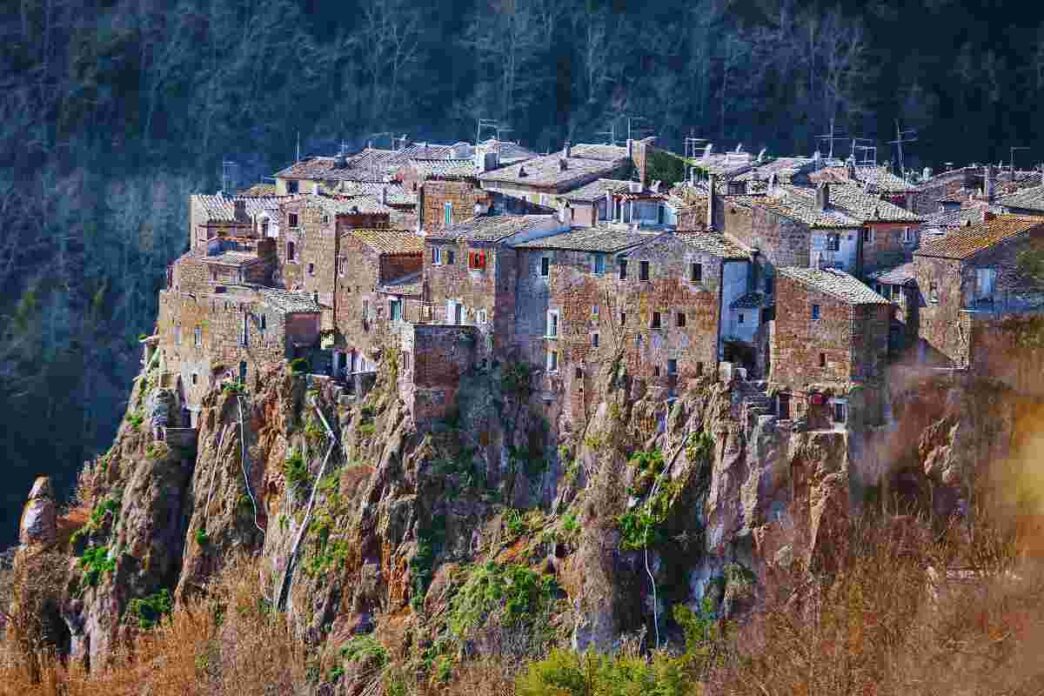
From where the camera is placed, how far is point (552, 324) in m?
62.7

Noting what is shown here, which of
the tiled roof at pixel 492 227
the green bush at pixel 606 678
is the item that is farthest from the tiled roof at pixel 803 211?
the green bush at pixel 606 678

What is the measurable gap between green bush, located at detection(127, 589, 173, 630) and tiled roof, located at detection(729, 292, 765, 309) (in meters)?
16.4

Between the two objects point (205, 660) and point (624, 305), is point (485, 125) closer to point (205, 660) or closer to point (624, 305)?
point (624, 305)

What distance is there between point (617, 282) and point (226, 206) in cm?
1741

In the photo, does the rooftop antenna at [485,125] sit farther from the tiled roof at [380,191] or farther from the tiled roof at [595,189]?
the tiled roof at [595,189]

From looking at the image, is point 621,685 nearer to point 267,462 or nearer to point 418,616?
point 418,616

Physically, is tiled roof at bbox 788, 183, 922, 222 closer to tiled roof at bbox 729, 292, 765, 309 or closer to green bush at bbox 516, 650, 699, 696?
tiled roof at bbox 729, 292, 765, 309

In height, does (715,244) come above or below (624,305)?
above

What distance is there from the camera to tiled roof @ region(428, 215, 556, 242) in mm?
63906

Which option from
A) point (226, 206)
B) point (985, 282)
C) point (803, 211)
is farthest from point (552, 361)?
point (226, 206)

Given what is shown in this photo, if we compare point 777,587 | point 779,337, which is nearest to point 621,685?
point 777,587

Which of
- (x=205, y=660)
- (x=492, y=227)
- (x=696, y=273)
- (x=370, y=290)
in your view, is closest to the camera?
(x=696, y=273)

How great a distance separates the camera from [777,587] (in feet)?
187

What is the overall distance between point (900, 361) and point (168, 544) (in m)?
20.3
